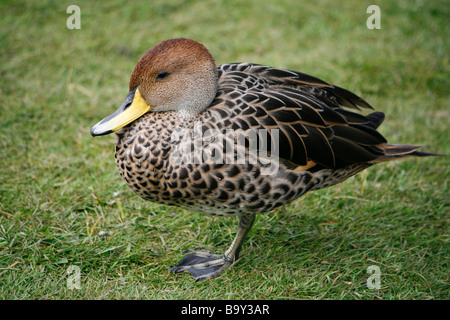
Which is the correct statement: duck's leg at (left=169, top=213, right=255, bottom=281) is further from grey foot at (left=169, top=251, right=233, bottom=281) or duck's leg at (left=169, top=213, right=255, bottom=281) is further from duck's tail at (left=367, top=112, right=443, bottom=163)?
duck's tail at (left=367, top=112, right=443, bottom=163)

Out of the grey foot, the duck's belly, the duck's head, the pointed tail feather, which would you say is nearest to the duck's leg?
the grey foot

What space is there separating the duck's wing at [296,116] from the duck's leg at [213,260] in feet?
1.82

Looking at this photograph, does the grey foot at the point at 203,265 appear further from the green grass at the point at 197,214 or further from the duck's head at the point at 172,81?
the duck's head at the point at 172,81

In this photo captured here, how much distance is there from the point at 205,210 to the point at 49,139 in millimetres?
1848

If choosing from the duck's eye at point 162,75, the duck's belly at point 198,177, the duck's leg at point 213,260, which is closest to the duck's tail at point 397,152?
the duck's belly at point 198,177

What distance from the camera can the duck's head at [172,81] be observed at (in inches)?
98.4

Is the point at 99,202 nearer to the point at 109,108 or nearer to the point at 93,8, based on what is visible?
the point at 109,108

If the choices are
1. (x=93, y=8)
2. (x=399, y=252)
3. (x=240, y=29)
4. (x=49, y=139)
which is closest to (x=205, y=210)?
(x=399, y=252)

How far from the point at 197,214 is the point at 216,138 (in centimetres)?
101

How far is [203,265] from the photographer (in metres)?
2.81

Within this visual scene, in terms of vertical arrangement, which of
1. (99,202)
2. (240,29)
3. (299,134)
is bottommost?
(99,202)

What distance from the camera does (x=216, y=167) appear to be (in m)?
2.37

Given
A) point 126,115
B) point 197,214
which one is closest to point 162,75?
point 126,115

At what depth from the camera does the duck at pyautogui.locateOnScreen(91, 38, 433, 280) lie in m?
2.40
